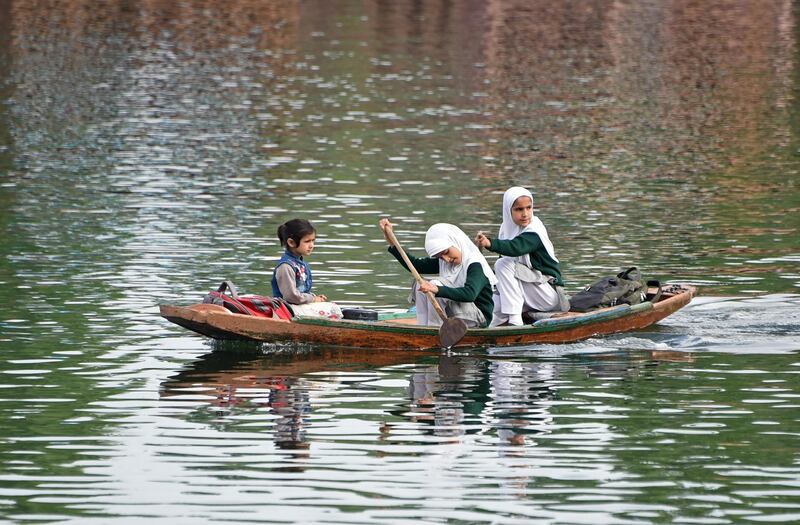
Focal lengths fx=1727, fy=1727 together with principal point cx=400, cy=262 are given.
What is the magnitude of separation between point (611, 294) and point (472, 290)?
72.3 inches

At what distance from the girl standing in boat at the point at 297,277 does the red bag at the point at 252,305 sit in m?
0.18

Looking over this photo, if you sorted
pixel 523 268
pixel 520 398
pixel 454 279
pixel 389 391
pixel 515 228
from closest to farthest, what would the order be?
pixel 520 398
pixel 389 391
pixel 454 279
pixel 515 228
pixel 523 268

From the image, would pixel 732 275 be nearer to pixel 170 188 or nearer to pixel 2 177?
pixel 170 188

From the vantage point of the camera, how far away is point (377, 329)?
16438mm

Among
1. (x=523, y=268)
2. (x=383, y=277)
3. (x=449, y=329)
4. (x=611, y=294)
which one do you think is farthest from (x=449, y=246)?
(x=383, y=277)

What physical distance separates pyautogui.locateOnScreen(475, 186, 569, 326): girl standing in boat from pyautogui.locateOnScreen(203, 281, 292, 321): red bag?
2.19 metres

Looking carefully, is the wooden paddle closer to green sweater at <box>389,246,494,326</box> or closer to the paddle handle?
the paddle handle

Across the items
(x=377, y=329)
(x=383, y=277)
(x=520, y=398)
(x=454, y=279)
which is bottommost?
(x=520, y=398)

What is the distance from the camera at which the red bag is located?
1639cm

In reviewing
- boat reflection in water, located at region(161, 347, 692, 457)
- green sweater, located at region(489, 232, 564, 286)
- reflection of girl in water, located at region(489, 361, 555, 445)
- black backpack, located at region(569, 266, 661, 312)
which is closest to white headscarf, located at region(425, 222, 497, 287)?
green sweater, located at region(489, 232, 564, 286)

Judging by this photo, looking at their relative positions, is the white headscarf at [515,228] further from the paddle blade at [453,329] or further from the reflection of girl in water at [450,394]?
the reflection of girl in water at [450,394]

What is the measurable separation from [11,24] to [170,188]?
1452 inches

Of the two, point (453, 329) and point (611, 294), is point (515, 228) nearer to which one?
point (611, 294)

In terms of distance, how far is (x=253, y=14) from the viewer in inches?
2702
